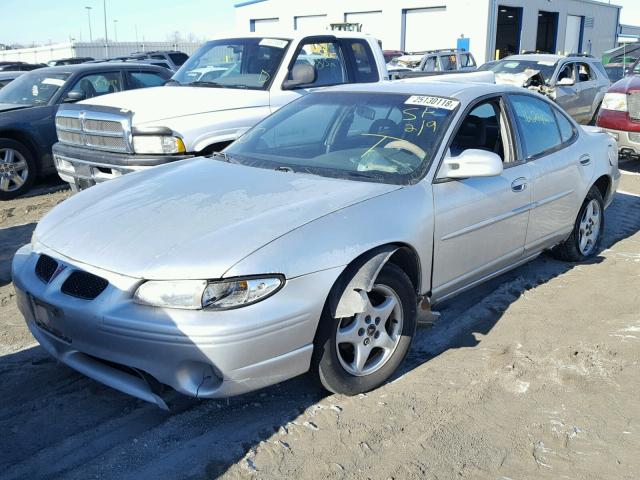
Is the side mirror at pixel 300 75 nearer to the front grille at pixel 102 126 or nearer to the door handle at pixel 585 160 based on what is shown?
the front grille at pixel 102 126

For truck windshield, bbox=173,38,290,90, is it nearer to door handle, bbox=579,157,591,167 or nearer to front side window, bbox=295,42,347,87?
front side window, bbox=295,42,347,87

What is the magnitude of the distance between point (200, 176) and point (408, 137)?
1332 mm

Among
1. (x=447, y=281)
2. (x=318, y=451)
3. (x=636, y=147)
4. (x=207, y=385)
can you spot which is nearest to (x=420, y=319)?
(x=447, y=281)

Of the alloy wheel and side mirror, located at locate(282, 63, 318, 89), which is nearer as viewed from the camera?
the alloy wheel

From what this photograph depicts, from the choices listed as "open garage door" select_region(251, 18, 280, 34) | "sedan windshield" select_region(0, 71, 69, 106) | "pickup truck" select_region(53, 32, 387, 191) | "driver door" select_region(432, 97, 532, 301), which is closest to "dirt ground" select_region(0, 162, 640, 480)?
"driver door" select_region(432, 97, 532, 301)

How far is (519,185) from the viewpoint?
4.62 metres

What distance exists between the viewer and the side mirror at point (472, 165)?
397 centimetres

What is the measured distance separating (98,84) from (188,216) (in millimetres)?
6617

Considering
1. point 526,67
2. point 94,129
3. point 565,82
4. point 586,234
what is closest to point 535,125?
point 586,234

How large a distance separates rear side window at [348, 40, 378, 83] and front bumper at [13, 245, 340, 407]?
5.31m

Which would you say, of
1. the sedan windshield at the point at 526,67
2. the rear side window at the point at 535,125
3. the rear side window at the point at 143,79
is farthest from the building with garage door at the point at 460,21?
the rear side window at the point at 535,125

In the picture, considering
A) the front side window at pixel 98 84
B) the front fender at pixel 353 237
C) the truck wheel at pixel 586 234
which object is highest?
the front side window at pixel 98 84

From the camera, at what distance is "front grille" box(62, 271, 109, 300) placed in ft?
10.4

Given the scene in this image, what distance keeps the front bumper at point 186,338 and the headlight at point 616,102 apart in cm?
823
